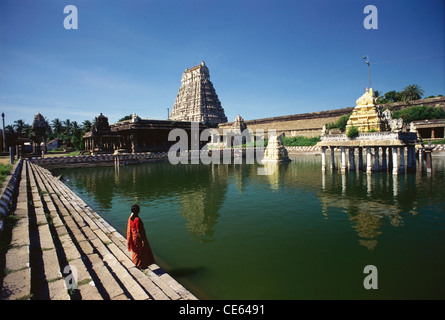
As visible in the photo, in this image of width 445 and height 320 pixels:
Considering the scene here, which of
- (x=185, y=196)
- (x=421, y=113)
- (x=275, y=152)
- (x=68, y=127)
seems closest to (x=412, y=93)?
(x=421, y=113)

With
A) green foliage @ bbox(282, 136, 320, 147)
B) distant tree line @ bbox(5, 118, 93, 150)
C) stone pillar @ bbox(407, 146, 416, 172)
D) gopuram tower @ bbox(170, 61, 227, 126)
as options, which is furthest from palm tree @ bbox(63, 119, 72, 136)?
stone pillar @ bbox(407, 146, 416, 172)

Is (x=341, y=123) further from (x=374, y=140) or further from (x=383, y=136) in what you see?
(x=383, y=136)

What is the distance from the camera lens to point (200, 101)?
63156mm

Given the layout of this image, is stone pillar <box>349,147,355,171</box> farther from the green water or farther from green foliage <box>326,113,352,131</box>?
green foliage <box>326,113,352,131</box>

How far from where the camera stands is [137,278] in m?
5.04

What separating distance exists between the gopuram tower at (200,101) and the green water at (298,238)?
4887 cm

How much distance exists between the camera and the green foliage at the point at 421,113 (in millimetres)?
38281

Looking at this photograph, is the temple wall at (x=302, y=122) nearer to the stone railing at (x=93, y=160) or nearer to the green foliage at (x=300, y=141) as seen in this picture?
the green foliage at (x=300, y=141)

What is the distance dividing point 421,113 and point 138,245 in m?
48.3

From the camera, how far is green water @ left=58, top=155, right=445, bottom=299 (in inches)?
212

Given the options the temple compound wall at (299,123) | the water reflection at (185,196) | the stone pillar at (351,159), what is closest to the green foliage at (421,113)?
the temple compound wall at (299,123)

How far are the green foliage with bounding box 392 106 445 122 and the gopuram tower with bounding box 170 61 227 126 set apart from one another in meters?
38.0
